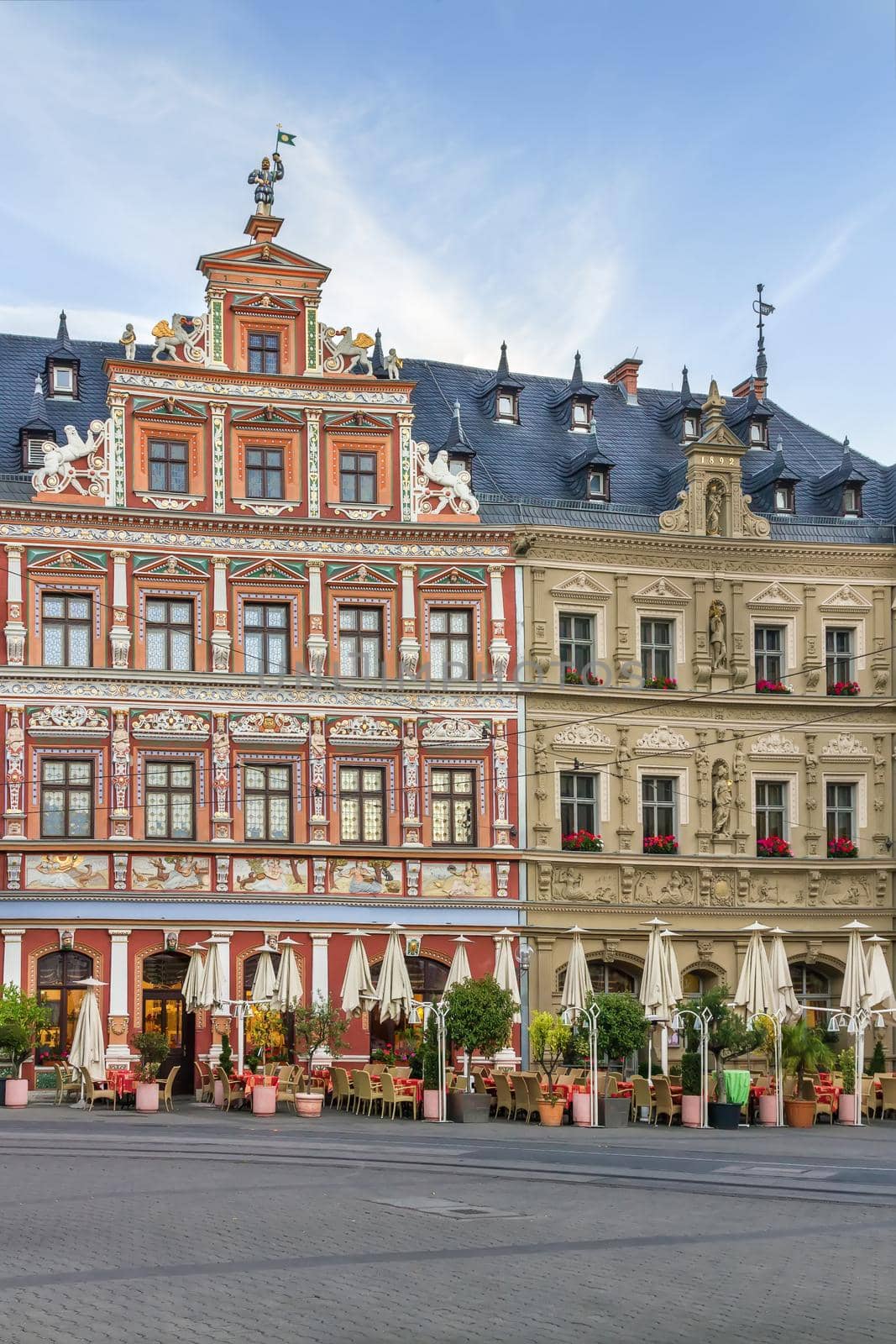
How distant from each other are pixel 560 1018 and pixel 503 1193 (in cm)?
1932

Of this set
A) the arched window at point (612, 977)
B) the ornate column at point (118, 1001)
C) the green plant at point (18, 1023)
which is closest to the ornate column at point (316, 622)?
the ornate column at point (118, 1001)

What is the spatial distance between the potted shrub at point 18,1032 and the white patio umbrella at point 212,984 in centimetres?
371

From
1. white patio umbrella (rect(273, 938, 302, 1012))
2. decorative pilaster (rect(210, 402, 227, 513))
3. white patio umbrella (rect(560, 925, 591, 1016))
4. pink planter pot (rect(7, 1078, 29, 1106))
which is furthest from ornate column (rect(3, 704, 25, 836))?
white patio umbrella (rect(560, 925, 591, 1016))

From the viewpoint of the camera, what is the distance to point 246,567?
45.9 m

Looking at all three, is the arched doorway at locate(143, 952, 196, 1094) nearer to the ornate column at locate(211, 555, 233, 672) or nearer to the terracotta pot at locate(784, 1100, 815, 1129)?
the ornate column at locate(211, 555, 233, 672)

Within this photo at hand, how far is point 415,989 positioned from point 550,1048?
503cm

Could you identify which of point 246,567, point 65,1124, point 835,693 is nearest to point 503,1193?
point 65,1124

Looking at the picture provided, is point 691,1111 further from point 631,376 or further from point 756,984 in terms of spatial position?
point 631,376

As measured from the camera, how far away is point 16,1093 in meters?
38.2

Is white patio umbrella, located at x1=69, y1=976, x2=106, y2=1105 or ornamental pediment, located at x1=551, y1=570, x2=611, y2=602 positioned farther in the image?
ornamental pediment, located at x1=551, y1=570, x2=611, y2=602

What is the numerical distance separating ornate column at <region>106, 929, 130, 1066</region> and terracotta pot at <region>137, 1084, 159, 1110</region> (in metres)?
6.17

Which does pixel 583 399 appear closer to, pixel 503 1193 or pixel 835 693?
pixel 835 693

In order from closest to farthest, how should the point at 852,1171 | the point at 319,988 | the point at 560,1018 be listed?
the point at 852,1171, the point at 560,1018, the point at 319,988

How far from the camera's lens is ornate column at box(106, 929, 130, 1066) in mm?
43375
